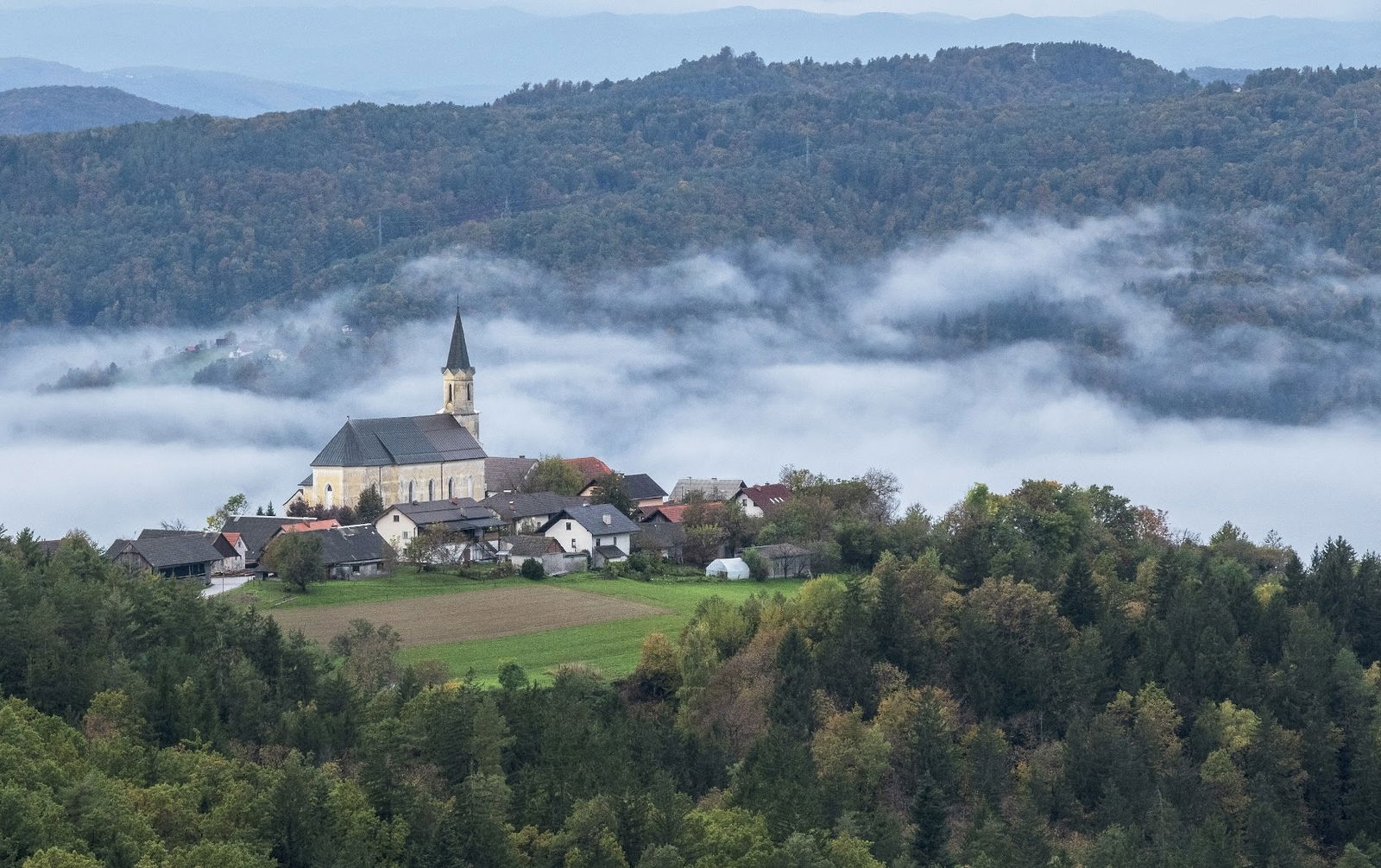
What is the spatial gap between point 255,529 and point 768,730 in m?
35.3

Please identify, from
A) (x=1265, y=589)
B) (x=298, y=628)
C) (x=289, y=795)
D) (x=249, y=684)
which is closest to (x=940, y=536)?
(x=1265, y=589)

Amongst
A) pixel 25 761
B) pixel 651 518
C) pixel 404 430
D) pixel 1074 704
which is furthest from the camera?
pixel 404 430

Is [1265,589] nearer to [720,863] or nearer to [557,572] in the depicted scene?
A: [557,572]

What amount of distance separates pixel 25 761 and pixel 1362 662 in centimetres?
4723

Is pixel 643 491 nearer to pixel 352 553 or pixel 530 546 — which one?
pixel 530 546

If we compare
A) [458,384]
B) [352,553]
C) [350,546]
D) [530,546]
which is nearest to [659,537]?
[530,546]

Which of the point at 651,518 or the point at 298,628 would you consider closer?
the point at 298,628

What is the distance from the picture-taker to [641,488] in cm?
11738

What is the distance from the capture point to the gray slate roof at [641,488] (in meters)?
116

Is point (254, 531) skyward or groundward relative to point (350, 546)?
skyward

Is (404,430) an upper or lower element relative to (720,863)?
upper

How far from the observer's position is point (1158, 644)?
275 ft

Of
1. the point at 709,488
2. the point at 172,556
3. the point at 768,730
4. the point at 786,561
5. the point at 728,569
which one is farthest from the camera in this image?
the point at 709,488

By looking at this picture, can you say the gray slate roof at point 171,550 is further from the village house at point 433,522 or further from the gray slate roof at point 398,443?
the gray slate roof at point 398,443
